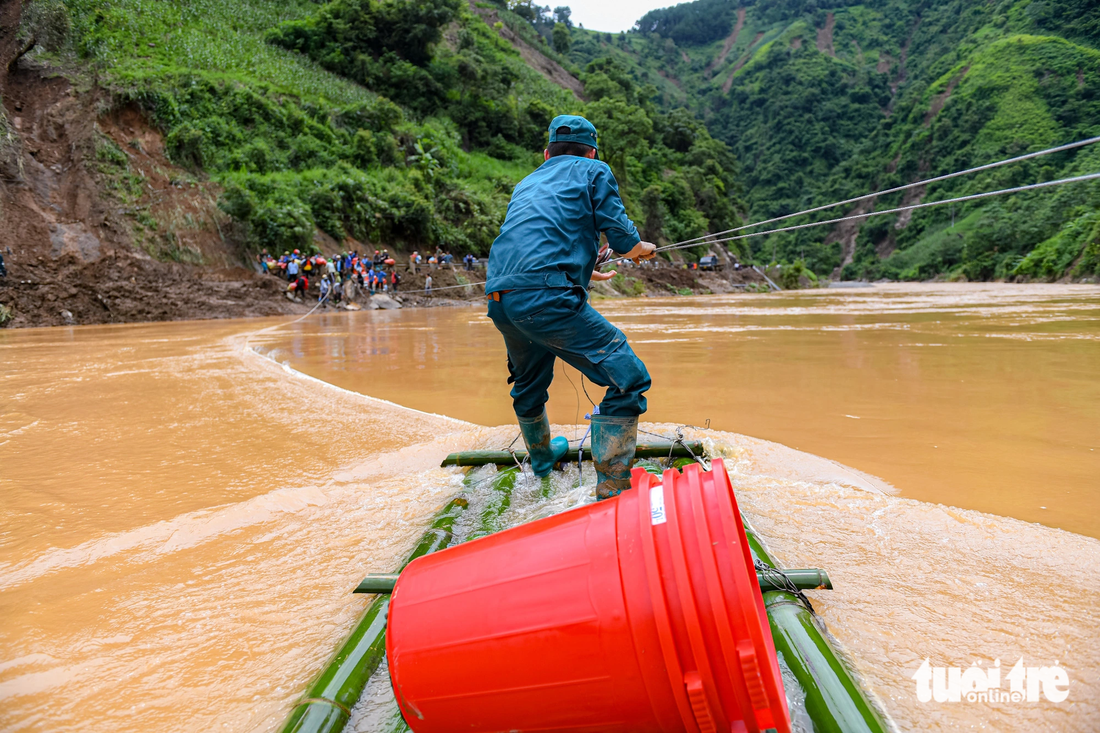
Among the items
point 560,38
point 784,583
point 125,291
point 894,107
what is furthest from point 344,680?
point 894,107

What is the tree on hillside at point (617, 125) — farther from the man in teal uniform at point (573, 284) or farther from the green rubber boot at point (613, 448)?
the green rubber boot at point (613, 448)

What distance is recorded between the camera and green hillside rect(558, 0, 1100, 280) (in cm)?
5328

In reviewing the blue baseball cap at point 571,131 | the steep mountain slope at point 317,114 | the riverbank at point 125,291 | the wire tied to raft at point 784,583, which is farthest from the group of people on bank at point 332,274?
the wire tied to raft at point 784,583

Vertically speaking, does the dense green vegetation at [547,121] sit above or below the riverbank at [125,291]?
above

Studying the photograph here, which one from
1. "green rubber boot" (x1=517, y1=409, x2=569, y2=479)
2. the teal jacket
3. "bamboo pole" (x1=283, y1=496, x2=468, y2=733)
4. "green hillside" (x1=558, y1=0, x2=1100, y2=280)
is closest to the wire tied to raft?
"bamboo pole" (x1=283, y1=496, x2=468, y2=733)

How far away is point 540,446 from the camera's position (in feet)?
9.48

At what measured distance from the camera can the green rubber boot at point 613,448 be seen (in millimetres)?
2354

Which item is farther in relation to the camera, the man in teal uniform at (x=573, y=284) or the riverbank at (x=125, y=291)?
the riverbank at (x=125, y=291)

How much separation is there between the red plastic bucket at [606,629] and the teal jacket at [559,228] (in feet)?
3.58

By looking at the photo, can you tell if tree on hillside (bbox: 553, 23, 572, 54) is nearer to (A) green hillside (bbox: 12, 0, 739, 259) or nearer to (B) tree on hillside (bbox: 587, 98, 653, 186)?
(A) green hillside (bbox: 12, 0, 739, 259)

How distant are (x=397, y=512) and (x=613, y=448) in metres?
1.01

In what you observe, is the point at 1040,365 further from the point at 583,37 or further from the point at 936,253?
the point at 583,37

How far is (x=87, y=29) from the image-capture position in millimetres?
23953

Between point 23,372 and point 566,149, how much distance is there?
24.7ft
